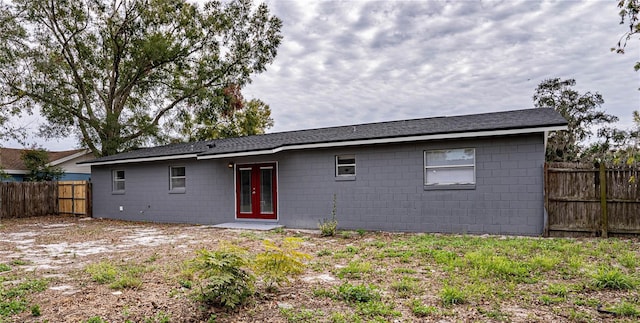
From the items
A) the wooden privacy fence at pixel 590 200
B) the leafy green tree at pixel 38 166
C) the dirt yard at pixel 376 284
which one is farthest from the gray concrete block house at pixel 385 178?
Answer: the leafy green tree at pixel 38 166

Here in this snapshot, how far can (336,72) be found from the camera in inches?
702

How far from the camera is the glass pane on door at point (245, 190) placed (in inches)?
497

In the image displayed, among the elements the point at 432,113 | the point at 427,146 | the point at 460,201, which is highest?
the point at 432,113

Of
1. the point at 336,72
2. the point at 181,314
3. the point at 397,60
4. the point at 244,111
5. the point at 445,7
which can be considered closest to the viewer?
the point at 181,314

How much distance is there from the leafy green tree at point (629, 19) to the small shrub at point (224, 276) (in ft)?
12.1

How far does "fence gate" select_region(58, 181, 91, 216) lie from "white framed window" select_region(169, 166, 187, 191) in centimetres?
532

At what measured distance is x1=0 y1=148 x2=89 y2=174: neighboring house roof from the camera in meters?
21.8

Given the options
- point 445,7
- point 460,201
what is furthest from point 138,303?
point 445,7

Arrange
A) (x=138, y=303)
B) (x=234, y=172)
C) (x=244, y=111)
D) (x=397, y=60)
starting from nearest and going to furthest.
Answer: (x=138, y=303) < (x=234, y=172) < (x=397, y=60) < (x=244, y=111)

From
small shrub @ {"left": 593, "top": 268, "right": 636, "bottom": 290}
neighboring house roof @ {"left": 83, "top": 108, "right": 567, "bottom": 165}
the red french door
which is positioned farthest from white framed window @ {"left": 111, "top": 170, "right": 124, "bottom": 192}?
small shrub @ {"left": 593, "top": 268, "right": 636, "bottom": 290}

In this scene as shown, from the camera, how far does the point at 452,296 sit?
4.27 metres

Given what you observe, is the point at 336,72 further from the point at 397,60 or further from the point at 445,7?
the point at 445,7

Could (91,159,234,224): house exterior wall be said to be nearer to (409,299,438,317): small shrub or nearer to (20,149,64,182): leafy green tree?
(20,149,64,182): leafy green tree

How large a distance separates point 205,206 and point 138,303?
9.23 metres
